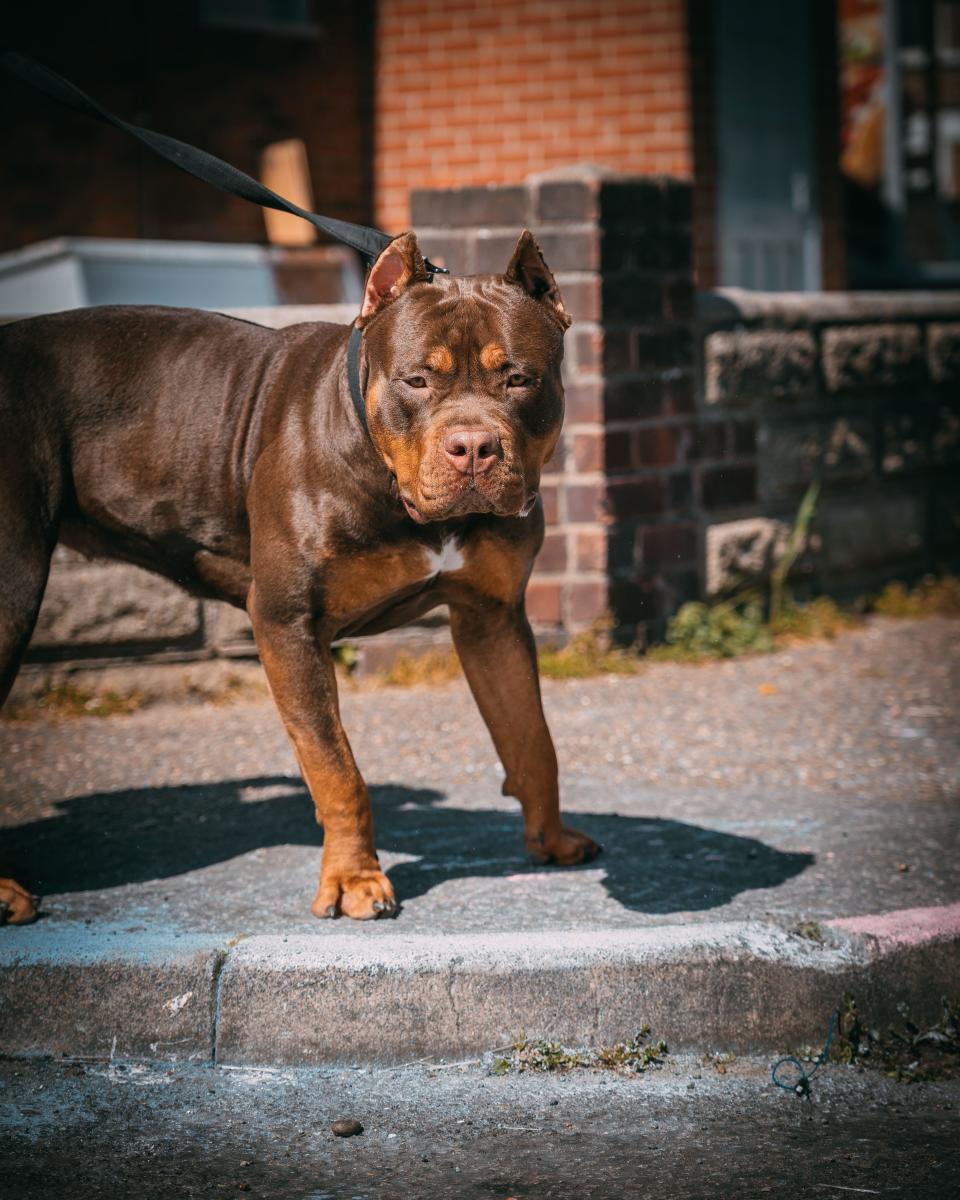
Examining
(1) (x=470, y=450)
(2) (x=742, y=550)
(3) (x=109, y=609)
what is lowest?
(3) (x=109, y=609)

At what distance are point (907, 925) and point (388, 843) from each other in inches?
63.0

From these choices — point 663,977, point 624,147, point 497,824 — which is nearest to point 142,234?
point 624,147

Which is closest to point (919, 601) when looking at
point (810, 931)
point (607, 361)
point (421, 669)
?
point (607, 361)

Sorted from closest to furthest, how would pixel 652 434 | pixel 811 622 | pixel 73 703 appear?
pixel 73 703 → pixel 652 434 → pixel 811 622

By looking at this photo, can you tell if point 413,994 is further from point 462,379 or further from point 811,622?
point 811,622

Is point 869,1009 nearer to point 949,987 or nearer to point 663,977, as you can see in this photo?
point 949,987

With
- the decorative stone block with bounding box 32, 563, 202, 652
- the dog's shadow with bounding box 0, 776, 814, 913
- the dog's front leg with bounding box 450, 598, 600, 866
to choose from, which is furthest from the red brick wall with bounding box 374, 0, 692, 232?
the dog's front leg with bounding box 450, 598, 600, 866

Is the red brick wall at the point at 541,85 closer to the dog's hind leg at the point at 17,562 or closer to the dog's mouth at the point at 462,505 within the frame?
the dog's hind leg at the point at 17,562

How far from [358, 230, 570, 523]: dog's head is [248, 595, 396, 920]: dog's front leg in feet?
1.85

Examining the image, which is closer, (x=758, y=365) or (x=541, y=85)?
(x=758, y=365)

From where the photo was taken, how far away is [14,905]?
3980 millimetres

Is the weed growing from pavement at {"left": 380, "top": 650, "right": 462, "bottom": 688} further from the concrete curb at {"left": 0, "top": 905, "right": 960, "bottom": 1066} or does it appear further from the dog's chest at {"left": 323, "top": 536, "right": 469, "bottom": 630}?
the concrete curb at {"left": 0, "top": 905, "right": 960, "bottom": 1066}

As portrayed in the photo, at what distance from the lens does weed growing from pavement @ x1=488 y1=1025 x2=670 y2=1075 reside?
355 cm

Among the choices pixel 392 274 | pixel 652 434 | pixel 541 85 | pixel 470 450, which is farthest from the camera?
pixel 541 85
